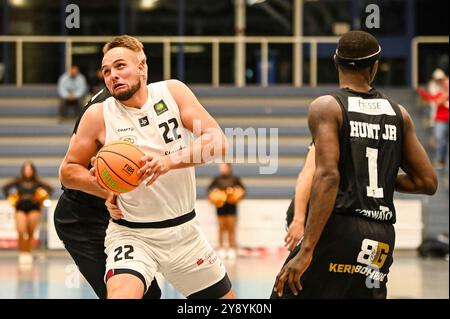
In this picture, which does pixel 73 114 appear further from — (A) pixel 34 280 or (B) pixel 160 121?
(B) pixel 160 121

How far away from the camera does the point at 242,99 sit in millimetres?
21516

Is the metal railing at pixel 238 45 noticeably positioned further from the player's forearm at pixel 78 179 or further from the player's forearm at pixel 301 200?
the player's forearm at pixel 78 179

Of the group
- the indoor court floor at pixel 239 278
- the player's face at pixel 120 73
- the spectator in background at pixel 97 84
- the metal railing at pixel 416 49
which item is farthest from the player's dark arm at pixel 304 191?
the metal railing at pixel 416 49

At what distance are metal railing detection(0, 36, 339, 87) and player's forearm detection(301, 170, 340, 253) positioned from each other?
17.5 metres

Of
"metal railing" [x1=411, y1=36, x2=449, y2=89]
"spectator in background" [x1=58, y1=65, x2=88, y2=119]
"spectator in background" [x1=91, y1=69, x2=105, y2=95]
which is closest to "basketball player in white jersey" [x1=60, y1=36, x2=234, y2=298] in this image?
"spectator in background" [x1=58, y1=65, x2=88, y2=119]

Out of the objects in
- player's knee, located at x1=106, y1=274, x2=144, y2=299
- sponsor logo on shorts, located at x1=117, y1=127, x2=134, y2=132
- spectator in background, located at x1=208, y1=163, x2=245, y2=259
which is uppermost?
sponsor logo on shorts, located at x1=117, y1=127, x2=134, y2=132

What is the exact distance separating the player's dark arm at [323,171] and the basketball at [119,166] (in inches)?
42.5

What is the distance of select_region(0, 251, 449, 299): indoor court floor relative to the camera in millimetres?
11211

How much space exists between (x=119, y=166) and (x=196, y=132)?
586mm

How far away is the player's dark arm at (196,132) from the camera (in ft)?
18.6

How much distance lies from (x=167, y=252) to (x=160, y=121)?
2.52ft

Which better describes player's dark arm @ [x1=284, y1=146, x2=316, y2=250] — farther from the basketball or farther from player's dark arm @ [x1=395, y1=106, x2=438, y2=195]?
the basketball
